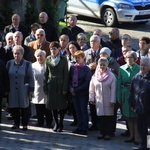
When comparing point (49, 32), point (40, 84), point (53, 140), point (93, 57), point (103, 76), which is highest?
point (49, 32)

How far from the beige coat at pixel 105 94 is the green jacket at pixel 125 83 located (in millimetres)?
134

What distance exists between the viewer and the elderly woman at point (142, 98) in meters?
A: 10.4

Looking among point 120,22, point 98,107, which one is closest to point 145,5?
point 120,22

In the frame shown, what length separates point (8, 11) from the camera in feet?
59.5

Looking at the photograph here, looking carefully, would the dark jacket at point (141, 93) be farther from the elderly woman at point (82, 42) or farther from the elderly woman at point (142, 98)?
the elderly woman at point (82, 42)

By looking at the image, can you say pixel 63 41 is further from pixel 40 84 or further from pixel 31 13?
pixel 31 13

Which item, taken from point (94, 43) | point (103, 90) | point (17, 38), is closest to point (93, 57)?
point (94, 43)

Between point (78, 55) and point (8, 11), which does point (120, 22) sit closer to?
point (8, 11)

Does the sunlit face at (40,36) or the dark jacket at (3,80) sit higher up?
the sunlit face at (40,36)

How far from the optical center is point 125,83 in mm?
11117

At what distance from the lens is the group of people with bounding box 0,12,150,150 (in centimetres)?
1107

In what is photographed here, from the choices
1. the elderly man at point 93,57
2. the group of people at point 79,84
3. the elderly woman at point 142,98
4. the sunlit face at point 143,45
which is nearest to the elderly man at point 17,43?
the group of people at point 79,84

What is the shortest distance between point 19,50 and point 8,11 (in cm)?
676

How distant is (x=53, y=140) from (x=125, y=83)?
70.9 inches
